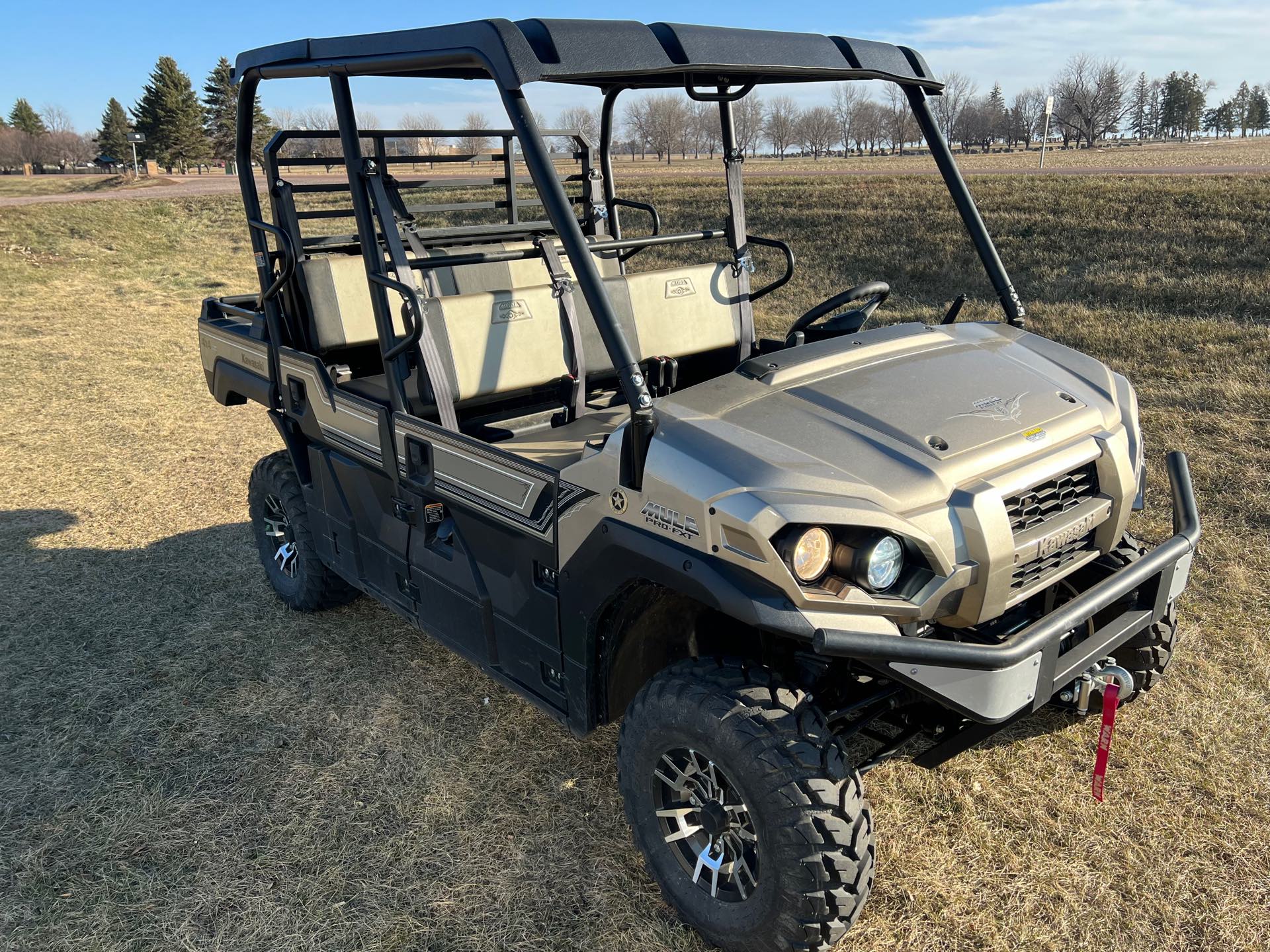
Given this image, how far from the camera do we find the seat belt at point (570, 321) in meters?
3.57

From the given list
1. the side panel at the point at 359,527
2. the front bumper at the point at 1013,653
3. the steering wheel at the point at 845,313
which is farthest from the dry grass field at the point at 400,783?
the steering wheel at the point at 845,313

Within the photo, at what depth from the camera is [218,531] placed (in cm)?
562

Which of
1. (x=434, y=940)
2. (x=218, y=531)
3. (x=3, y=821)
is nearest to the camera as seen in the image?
(x=434, y=940)

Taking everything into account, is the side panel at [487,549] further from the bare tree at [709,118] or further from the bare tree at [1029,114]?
the bare tree at [1029,114]

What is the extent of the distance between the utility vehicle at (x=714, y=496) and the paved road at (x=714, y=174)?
41.7 feet

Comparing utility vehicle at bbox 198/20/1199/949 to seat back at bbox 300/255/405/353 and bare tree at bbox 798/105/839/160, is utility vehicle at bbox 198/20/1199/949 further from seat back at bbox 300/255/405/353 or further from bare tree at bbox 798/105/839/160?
bare tree at bbox 798/105/839/160

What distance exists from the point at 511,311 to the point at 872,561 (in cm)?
179

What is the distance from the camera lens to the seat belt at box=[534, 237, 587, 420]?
3.57 metres

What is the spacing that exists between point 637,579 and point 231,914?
1570mm

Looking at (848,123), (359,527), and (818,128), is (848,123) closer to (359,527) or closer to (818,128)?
(818,128)

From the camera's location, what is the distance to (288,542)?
4.59 m

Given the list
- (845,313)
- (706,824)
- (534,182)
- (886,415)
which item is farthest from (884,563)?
(845,313)

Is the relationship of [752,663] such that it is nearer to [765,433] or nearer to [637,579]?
[637,579]

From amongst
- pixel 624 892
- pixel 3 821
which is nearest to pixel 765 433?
pixel 624 892
